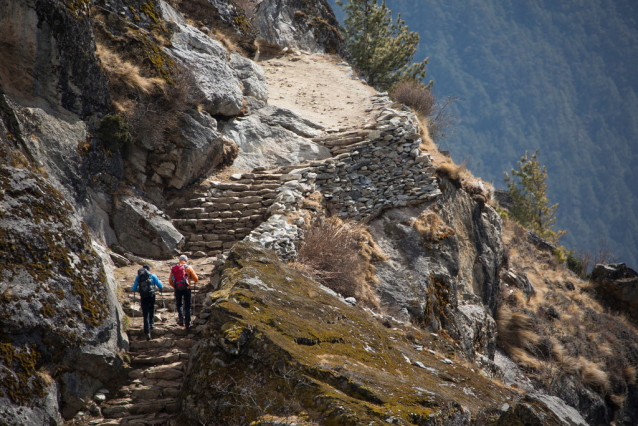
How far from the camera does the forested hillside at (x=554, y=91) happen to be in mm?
156500

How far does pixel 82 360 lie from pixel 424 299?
8112mm

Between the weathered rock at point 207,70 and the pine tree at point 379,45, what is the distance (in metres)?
11.4

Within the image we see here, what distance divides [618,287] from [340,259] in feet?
62.6

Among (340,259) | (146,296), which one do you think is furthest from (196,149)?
(146,296)

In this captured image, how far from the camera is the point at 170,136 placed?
35.8 ft

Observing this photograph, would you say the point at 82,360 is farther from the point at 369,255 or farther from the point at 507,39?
the point at 507,39

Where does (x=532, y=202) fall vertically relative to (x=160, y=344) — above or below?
above

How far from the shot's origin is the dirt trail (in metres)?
15.6

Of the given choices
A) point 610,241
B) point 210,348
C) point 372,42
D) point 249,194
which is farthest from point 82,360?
point 610,241

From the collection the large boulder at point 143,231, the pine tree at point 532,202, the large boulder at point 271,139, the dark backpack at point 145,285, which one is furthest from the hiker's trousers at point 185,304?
the pine tree at point 532,202

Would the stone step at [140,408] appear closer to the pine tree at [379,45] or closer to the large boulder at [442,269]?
the large boulder at [442,269]

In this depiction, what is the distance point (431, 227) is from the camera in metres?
12.4

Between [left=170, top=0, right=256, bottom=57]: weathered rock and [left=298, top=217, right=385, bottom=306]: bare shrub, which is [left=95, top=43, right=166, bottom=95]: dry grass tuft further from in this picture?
[left=170, top=0, right=256, bottom=57]: weathered rock

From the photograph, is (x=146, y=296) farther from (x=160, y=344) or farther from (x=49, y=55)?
(x=49, y=55)
